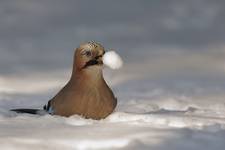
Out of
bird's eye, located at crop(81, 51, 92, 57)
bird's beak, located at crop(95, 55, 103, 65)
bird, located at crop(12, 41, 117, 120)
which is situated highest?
bird's eye, located at crop(81, 51, 92, 57)

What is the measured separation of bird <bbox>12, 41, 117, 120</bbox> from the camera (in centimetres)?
394

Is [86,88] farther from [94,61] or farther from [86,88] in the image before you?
[94,61]

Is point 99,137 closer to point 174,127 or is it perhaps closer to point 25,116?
point 174,127

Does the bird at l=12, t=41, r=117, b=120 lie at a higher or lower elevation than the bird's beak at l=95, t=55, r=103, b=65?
lower

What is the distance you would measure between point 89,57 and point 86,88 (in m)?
0.18

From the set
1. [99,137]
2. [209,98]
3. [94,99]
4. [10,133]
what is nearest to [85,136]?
[99,137]

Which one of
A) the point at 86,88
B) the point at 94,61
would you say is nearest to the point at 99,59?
the point at 94,61

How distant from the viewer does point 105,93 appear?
13.3 ft

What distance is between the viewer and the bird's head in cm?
393

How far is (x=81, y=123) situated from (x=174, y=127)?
545 mm

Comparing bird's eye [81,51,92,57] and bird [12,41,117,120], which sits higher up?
bird's eye [81,51,92,57]

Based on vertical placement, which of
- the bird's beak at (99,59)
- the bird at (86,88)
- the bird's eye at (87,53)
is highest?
the bird's eye at (87,53)

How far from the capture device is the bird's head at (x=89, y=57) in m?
3.93

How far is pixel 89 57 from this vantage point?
395 centimetres
